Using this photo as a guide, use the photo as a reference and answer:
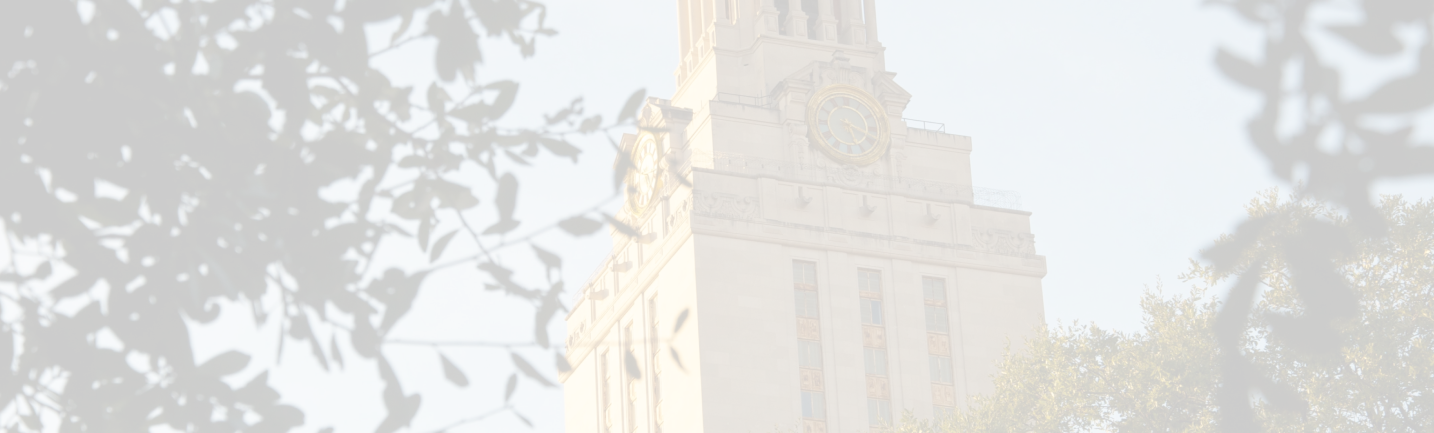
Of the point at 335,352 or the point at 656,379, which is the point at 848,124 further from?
the point at 335,352

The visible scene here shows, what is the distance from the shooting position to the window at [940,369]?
83875 millimetres

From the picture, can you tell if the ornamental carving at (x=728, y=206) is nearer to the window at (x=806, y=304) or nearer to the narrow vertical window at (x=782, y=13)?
the window at (x=806, y=304)

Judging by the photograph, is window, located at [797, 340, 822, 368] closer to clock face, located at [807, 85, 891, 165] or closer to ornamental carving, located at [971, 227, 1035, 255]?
clock face, located at [807, 85, 891, 165]

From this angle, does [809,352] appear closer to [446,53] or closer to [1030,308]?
[1030,308]

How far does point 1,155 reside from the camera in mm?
6383

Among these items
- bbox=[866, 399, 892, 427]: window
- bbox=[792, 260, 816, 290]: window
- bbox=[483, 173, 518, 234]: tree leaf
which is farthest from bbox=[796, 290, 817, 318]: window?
bbox=[483, 173, 518, 234]: tree leaf

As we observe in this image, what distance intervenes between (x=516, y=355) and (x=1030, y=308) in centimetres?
8223

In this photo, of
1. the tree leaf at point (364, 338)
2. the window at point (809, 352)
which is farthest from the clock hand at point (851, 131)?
the tree leaf at point (364, 338)

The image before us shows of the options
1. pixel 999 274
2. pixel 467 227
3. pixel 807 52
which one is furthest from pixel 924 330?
pixel 467 227

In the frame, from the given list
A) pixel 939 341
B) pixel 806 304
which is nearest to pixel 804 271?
pixel 806 304

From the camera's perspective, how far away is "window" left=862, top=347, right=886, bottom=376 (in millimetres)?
82312

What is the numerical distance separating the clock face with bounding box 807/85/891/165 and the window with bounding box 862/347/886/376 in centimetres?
1028

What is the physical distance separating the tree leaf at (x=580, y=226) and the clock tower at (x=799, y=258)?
227ft

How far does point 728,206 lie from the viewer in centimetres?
8281
